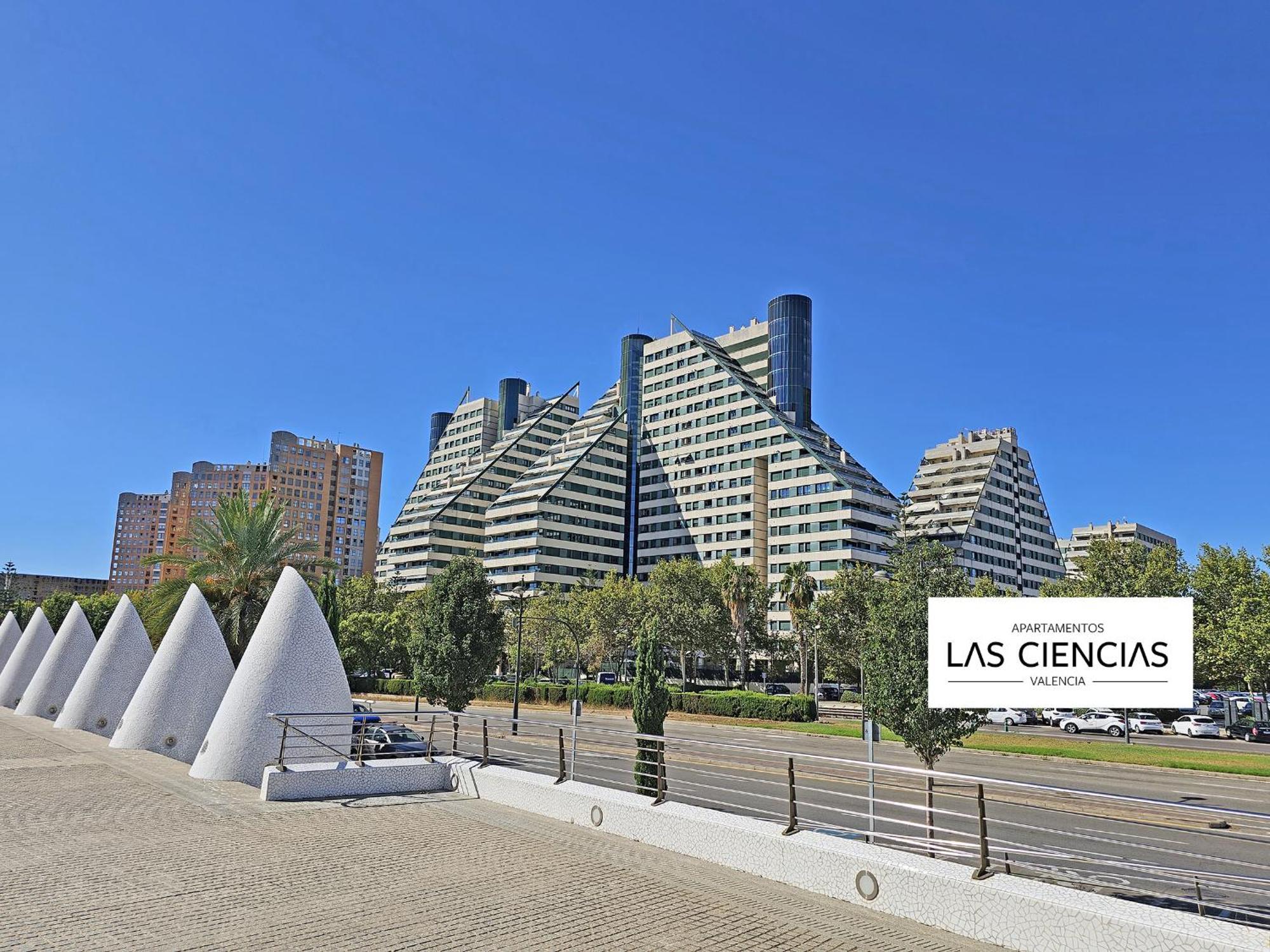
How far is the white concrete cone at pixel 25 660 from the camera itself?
35469 millimetres

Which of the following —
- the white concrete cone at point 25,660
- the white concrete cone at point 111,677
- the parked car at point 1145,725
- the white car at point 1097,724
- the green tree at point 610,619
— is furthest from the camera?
the green tree at point 610,619

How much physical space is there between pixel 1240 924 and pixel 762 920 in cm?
359

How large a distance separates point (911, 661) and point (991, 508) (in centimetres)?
12548

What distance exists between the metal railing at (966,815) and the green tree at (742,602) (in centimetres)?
4213

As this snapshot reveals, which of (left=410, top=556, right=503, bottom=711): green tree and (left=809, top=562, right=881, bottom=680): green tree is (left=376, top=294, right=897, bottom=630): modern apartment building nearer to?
(left=809, top=562, right=881, bottom=680): green tree

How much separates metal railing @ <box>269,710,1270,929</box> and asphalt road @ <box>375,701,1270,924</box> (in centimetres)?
7

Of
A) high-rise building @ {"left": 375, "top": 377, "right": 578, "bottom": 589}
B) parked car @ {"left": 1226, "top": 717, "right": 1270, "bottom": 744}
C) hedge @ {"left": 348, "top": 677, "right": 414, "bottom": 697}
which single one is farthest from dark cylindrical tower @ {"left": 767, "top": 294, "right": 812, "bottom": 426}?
parked car @ {"left": 1226, "top": 717, "right": 1270, "bottom": 744}

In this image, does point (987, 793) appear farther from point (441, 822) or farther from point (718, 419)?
point (718, 419)

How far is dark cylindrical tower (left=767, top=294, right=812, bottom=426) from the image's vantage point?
149 meters

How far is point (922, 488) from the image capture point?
140m

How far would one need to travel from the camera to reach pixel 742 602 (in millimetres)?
70188

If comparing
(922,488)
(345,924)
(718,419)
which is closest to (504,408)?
(718,419)

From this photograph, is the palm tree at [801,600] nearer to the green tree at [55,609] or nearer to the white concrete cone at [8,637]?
the white concrete cone at [8,637]

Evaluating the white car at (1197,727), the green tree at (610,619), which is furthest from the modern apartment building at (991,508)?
the white car at (1197,727)
